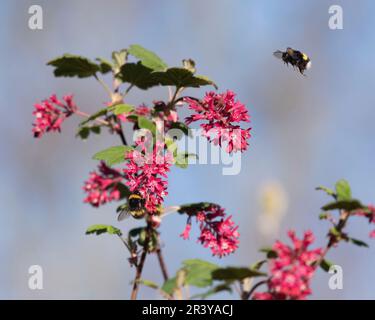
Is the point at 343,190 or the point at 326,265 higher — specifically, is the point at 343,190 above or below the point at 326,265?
above

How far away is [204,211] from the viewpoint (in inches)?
118

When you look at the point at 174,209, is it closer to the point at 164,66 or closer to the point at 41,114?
the point at 164,66

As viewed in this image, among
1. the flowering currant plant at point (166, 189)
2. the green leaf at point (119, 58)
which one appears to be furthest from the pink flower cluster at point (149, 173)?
the green leaf at point (119, 58)

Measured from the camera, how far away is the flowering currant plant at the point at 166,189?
1.88m

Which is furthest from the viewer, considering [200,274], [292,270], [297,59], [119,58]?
[297,59]

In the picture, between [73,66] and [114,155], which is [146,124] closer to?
[114,155]

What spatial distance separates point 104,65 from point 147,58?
590 mm

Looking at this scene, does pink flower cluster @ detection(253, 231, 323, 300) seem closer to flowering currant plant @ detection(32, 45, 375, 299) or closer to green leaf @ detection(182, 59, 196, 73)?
flowering currant plant @ detection(32, 45, 375, 299)

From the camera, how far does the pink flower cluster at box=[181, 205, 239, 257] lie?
9.35 feet

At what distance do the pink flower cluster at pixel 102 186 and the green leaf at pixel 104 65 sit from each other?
0.66 metres

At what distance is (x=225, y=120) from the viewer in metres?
2.82

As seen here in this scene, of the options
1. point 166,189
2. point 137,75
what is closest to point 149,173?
point 166,189
